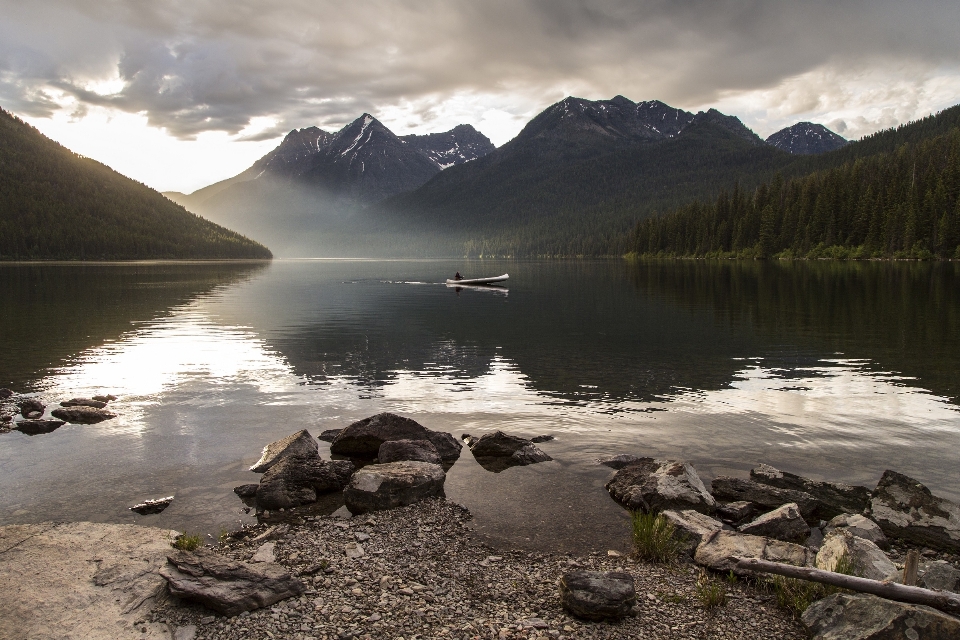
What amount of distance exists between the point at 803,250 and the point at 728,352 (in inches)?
5657

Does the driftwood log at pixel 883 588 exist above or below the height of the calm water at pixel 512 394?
above

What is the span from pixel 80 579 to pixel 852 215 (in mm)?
171908

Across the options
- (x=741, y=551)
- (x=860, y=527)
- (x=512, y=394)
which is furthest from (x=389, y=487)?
(x=512, y=394)

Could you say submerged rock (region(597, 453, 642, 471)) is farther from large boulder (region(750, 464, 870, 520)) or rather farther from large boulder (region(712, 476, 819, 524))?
large boulder (region(750, 464, 870, 520))

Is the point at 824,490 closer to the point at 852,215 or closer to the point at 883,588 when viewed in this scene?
the point at 883,588

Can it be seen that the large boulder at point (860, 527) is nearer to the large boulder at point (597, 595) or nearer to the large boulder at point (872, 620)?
the large boulder at point (872, 620)

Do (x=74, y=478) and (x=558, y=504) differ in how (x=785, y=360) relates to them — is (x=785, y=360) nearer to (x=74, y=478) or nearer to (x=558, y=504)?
(x=558, y=504)

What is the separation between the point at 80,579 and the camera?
8.76m

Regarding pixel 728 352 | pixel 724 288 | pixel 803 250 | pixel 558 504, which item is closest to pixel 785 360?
pixel 728 352

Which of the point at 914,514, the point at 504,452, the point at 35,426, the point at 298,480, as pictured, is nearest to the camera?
the point at 914,514

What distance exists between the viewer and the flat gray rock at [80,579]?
760 cm

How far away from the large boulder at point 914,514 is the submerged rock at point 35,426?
22646 millimetres

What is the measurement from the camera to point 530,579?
933cm

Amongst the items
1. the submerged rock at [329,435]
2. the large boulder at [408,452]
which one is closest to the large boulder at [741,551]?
the large boulder at [408,452]
